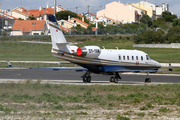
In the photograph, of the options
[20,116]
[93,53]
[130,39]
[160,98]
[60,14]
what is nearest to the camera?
[20,116]

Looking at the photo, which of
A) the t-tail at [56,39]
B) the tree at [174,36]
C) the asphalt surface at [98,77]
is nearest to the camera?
the t-tail at [56,39]

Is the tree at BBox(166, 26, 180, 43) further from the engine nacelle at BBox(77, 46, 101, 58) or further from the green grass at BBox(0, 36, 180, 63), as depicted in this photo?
the engine nacelle at BBox(77, 46, 101, 58)

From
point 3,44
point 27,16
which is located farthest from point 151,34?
point 27,16

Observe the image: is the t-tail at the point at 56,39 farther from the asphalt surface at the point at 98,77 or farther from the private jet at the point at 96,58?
the asphalt surface at the point at 98,77

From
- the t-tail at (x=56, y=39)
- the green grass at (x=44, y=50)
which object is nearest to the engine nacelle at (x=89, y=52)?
the t-tail at (x=56, y=39)

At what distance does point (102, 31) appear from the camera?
91562 mm

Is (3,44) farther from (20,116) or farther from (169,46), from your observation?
(20,116)

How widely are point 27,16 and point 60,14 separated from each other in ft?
60.6

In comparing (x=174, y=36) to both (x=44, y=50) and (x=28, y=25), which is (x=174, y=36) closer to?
(x=44, y=50)

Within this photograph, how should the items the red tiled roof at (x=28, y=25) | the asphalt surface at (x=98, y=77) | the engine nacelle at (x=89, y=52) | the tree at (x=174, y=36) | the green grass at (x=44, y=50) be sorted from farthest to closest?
the red tiled roof at (x=28, y=25), the tree at (x=174, y=36), the green grass at (x=44, y=50), the asphalt surface at (x=98, y=77), the engine nacelle at (x=89, y=52)

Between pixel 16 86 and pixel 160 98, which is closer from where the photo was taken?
pixel 160 98

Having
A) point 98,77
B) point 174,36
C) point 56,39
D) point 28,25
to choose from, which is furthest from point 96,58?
point 28,25

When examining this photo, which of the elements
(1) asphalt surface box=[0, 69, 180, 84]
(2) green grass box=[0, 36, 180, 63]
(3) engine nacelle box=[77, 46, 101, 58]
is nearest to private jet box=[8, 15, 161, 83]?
(3) engine nacelle box=[77, 46, 101, 58]

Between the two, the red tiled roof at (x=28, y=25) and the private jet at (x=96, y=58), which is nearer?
the private jet at (x=96, y=58)
